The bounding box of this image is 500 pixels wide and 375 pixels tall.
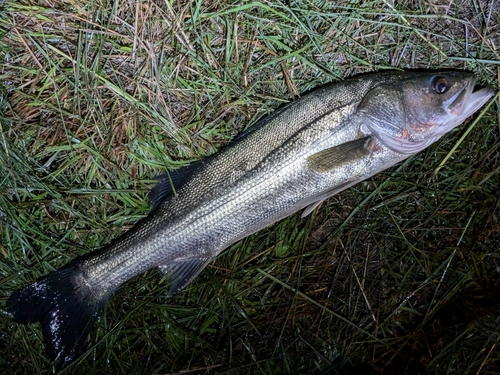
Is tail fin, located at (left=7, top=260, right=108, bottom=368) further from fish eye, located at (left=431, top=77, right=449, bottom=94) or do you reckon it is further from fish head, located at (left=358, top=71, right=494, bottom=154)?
fish eye, located at (left=431, top=77, right=449, bottom=94)

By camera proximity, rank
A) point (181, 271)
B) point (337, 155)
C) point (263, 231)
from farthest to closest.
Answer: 1. point (263, 231)
2. point (181, 271)
3. point (337, 155)

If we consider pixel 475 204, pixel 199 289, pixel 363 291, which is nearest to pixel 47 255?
pixel 199 289

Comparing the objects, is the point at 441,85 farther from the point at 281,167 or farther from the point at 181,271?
the point at 181,271

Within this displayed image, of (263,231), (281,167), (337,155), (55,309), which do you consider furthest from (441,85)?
(55,309)

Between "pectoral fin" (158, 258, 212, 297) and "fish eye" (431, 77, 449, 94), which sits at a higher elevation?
"fish eye" (431, 77, 449, 94)

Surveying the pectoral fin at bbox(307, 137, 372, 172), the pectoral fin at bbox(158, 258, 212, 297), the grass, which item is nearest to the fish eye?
the grass

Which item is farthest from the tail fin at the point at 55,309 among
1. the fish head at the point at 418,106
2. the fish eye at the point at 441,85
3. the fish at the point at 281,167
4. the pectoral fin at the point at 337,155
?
the fish eye at the point at 441,85
